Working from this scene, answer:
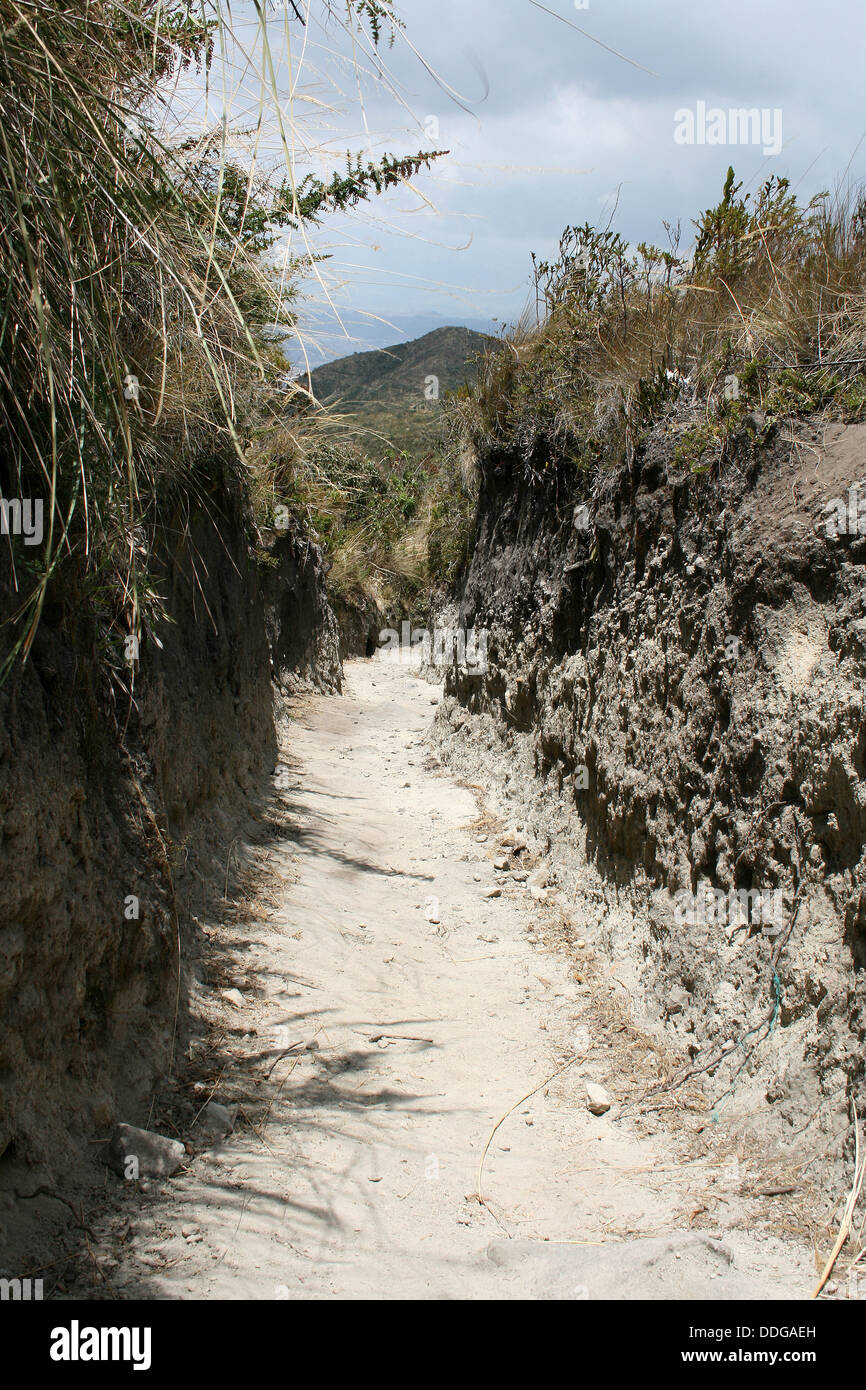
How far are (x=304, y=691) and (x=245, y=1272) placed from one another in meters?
9.34

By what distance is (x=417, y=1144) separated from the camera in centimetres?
324

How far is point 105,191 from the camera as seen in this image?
231 cm

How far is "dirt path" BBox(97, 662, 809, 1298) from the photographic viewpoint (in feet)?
8.00

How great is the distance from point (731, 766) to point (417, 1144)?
1983 mm

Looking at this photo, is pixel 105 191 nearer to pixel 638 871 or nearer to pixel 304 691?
pixel 638 871

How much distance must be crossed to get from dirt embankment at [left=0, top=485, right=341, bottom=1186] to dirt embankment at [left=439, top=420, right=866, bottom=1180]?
220cm

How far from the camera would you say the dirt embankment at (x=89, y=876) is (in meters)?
2.52
